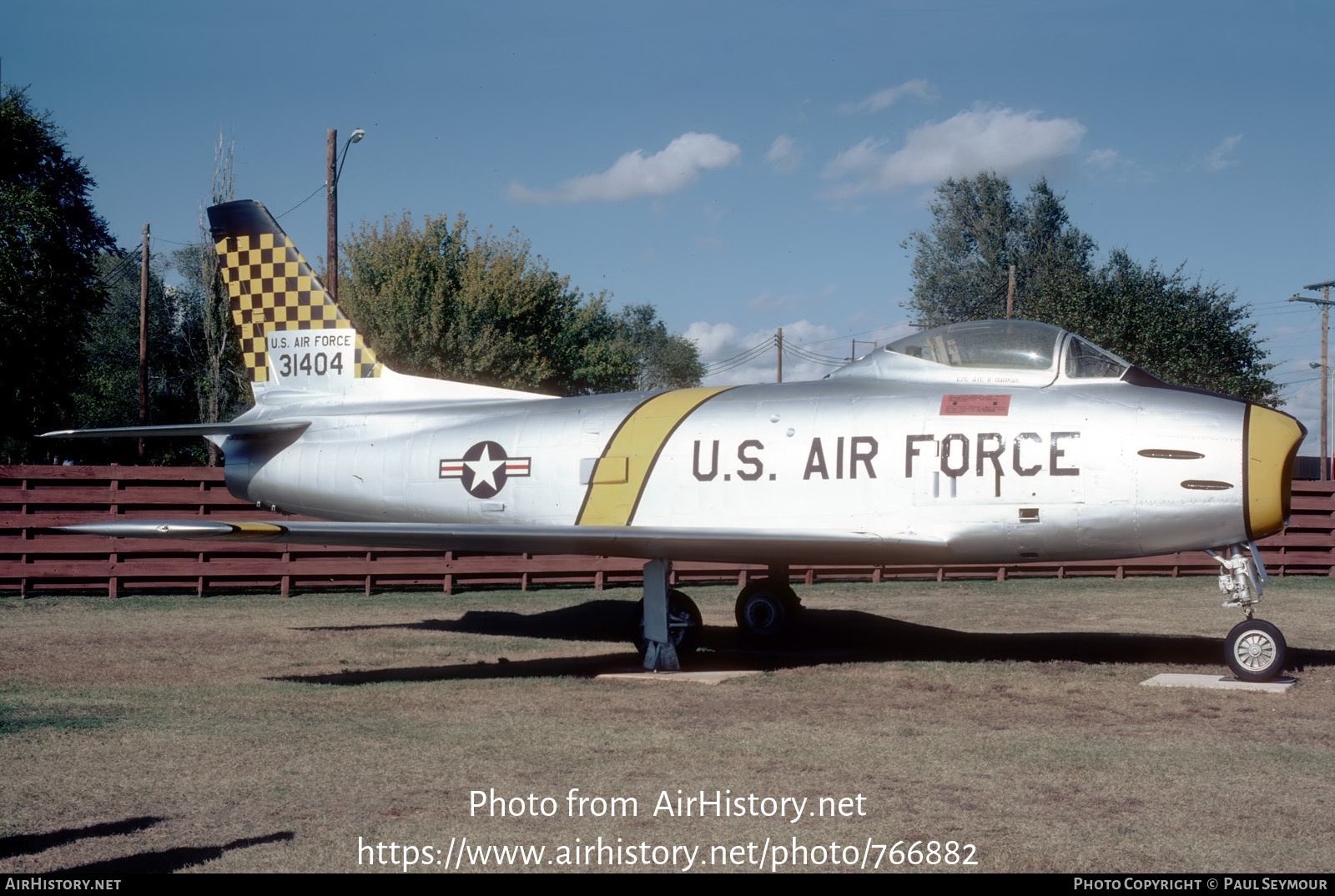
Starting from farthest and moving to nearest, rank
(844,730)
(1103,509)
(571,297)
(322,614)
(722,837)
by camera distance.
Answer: (571,297)
(322,614)
(1103,509)
(844,730)
(722,837)

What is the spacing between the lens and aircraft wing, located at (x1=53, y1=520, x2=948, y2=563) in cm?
1093

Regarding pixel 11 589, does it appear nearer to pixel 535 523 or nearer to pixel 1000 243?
pixel 535 523

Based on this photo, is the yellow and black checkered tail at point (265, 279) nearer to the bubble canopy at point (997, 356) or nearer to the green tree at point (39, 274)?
the bubble canopy at point (997, 356)

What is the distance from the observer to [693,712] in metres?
9.56

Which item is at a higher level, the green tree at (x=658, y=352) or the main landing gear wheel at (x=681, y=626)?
the green tree at (x=658, y=352)

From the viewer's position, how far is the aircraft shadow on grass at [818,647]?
12016mm

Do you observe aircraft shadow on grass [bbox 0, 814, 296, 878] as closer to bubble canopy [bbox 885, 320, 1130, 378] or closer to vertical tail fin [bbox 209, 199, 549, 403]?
bubble canopy [bbox 885, 320, 1130, 378]

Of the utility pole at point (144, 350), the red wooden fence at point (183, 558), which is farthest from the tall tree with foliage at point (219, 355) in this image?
the red wooden fence at point (183, 558)

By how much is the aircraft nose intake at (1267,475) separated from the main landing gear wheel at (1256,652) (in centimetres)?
Result: 106

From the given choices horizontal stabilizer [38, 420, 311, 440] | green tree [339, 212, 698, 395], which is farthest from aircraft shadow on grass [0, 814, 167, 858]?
green tree [339, 212, 698, 395]

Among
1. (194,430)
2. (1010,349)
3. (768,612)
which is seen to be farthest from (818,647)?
(194,430)

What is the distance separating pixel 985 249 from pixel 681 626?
215ft

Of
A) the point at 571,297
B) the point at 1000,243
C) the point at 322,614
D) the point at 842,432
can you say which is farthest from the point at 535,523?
the point at 1000,243
